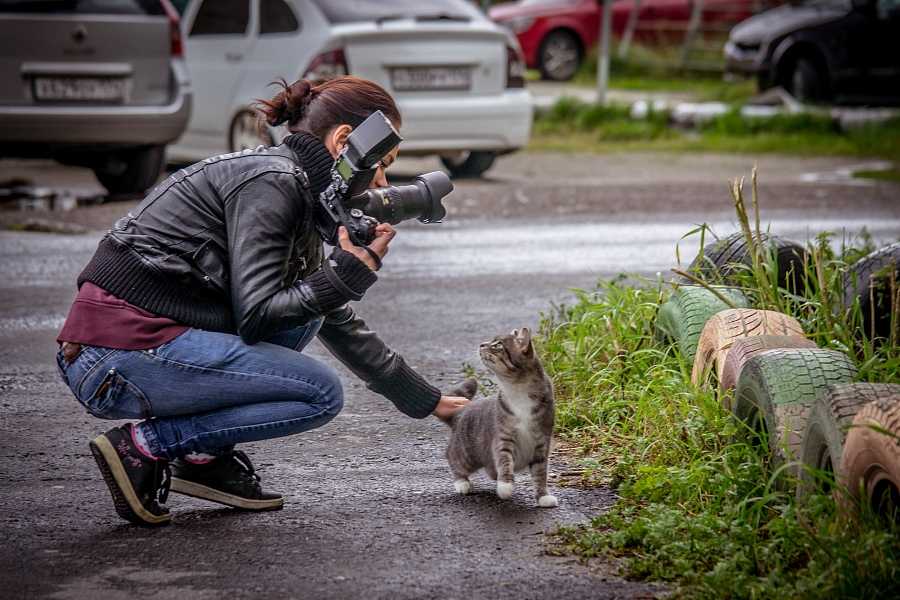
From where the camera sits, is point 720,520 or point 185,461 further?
point 185,461

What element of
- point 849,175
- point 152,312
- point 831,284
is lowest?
point 849,175

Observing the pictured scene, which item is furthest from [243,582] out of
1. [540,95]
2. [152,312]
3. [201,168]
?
[540,95]

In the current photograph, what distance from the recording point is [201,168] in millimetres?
3340

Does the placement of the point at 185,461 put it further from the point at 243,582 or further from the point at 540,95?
the point at 540,95

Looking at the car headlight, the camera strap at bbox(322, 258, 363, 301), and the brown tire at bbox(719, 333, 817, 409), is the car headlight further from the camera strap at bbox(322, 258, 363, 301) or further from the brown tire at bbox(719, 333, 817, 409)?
the camera strap at bbox(322, 258, 363, 301)

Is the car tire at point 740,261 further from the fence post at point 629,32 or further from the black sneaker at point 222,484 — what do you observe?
the fence post at point 629,32

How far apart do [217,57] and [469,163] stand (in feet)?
8.41

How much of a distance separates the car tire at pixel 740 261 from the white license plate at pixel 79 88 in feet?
19.0

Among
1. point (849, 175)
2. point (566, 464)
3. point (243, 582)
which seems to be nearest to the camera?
point (243, 582)

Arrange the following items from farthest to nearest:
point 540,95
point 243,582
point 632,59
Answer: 1. point 632,59
2. point 540,95
3. point 243,582

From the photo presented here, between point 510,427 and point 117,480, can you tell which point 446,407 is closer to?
point 510,427

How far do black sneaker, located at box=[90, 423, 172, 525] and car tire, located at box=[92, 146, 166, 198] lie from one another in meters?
6.70

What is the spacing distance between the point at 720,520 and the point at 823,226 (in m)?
5.72

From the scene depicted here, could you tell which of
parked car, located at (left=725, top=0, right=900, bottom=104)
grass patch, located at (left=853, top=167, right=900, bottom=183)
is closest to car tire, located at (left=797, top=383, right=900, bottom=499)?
grass patch, located at (left=853, top=167, right=900, bottom=183)
